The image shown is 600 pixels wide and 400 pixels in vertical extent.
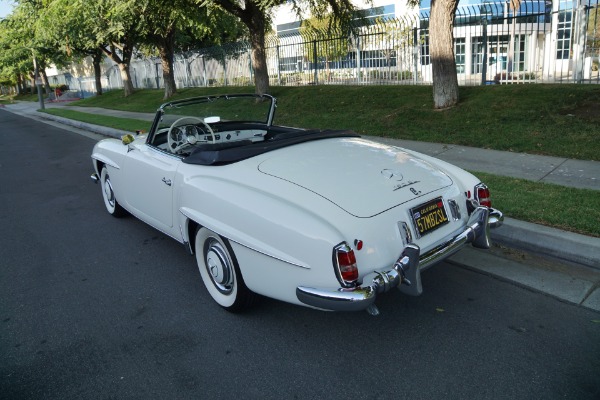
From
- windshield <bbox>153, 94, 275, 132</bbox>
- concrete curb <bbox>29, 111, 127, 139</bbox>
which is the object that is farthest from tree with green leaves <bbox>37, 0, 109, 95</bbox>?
windshield <bbox>153, 94, 275, 132</bbox>

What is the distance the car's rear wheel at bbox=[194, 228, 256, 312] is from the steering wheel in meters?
1.09

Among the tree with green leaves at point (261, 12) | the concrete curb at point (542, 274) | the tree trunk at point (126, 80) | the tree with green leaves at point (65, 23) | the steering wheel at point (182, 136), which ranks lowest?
the concrete curb at point (542, 274)

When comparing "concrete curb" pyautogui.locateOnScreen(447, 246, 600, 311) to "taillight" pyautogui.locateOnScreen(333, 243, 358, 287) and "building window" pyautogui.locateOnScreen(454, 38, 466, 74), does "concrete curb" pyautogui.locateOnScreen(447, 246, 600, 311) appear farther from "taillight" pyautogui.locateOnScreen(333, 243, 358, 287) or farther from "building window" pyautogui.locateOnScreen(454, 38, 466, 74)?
"building window" pyautogui.locateOnScreen(454, 38, 466, 74)

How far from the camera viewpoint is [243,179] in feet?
10.8

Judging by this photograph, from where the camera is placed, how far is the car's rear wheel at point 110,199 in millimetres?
5625

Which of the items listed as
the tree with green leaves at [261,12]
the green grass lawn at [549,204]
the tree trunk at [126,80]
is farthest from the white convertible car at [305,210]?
the tree trunk at [126,80]

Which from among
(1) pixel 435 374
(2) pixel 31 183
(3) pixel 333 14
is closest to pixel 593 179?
(1) pixel 435 374

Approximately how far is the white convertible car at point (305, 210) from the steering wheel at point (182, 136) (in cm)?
1

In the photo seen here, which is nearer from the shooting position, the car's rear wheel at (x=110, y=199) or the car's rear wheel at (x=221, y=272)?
the car's rear wheel at (x=221, y=272)

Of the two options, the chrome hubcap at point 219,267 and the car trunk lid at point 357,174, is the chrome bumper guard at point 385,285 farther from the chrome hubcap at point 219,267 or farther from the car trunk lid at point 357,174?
the chrome hubcap at point 219,267

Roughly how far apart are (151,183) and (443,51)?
7543 millimetres

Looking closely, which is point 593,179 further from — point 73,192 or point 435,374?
point 73,192

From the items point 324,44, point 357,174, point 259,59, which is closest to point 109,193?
point 357,174

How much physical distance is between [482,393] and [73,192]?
6.49 meters
